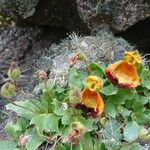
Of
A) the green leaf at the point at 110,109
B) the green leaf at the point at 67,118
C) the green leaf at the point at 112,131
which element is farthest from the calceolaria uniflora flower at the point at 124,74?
the green leaf at the point at 67,118

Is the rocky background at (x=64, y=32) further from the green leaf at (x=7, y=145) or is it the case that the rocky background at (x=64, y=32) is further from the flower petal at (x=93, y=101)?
the green leaf at (x=7, y=145)

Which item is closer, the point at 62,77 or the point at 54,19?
the point at 62,77

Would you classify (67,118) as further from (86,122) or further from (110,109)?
(110,109)

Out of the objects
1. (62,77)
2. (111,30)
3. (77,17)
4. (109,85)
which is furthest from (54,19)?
(109,85)

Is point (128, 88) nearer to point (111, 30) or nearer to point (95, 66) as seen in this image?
point (95, 66)

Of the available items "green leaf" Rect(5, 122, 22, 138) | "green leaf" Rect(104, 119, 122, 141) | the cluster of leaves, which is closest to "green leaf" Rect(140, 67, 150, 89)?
the cluster of leaves

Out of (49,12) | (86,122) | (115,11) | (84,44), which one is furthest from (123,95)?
(49,12)
